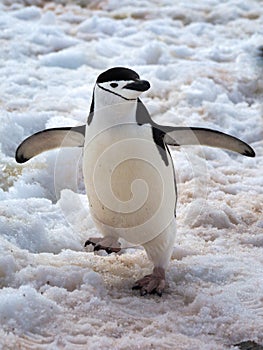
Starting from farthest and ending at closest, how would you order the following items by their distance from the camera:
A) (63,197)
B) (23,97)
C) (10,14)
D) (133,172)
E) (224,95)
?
(10,14)
(224,95)
(23,97)
(63,197)
(133,172)

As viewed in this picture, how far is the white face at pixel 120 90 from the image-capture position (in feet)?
5.85

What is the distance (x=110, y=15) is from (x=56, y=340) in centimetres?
459

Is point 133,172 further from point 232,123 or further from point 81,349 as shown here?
point 232,123

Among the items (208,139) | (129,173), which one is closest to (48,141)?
(129,173)

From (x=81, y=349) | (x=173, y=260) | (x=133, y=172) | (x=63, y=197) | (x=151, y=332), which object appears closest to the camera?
(x=81, y=349)

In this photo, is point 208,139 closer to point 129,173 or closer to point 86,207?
point 129,173

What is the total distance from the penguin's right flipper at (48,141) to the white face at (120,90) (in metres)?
0.27

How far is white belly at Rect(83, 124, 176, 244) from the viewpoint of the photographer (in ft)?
5.98

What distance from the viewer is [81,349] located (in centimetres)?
155

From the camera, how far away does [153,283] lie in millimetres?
1916

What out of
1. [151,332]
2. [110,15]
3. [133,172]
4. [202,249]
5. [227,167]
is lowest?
[110,15]

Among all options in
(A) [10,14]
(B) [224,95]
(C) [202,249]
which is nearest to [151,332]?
(C) [202,249]

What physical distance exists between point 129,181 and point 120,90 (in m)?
0.25

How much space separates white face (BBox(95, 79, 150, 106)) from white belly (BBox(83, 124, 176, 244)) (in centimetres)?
8
